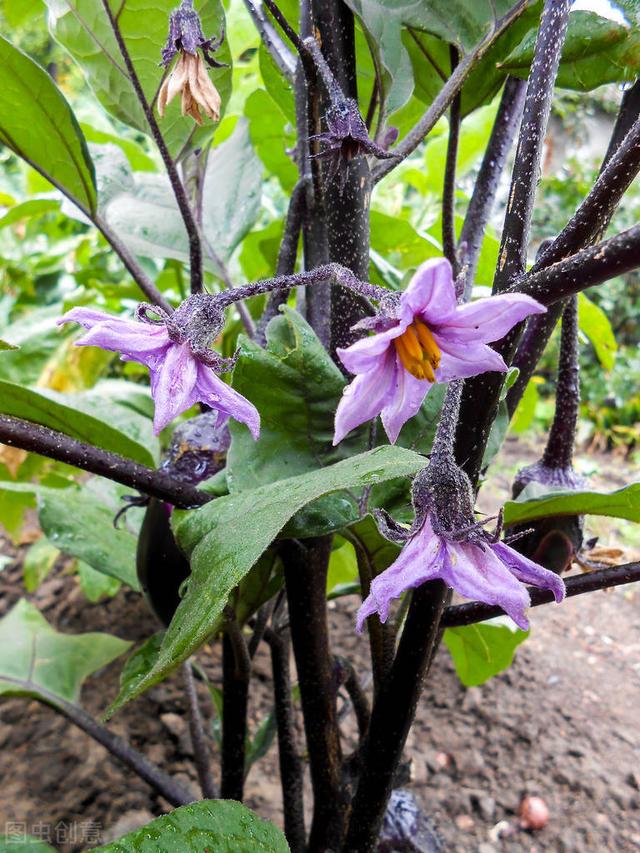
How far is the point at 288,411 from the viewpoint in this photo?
38 cm

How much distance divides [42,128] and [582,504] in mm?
410

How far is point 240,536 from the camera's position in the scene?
275 mm

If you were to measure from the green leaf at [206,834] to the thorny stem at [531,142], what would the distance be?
11.0 inches

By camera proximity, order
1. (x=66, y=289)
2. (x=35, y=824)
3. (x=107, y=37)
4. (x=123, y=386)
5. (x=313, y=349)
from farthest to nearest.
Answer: (x=66, y=289)
(x=123, y=386)
(x=35, y=824)
(x=107, y=37)
(x=313, y=349)

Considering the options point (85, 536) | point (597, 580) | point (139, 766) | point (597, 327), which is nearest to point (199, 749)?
point (139, 766)

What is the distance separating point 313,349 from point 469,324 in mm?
136

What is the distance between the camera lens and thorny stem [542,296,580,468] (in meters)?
0.44

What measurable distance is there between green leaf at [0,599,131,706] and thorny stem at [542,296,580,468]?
48cm

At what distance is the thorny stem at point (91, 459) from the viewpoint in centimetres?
33

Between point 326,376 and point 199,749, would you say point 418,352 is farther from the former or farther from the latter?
point 199,749

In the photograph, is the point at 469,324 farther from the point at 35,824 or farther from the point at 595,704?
the point at 595,704

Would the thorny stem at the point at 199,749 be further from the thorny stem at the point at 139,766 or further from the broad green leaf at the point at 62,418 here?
the broad green leaf at the point at 62,418

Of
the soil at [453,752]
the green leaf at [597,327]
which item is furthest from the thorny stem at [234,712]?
the green leaf at [597,327]

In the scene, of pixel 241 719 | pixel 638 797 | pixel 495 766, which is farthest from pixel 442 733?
pixel 241 719
